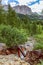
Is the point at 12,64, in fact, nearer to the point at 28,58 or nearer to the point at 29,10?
the point at 28,58

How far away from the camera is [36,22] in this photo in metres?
13.7

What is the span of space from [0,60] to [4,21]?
7.96 meters

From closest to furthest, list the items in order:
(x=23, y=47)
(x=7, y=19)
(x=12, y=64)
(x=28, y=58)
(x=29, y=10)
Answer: (x=12, y=64) → (x=28, y=58) → (x=23, y=47) → (x=29, y=10) → (x=7, y=19)

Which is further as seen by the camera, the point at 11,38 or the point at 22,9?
the point at 22,9

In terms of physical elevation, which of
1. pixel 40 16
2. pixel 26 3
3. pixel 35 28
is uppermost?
pixel 26 3

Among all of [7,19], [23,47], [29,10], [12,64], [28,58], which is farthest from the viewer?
[7,19]

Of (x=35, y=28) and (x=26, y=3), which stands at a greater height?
(x=26, y=3)

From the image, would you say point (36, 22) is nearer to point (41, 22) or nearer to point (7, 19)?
point (41, 22)

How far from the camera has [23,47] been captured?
6.95 meters

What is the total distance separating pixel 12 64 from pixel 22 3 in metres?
8.55

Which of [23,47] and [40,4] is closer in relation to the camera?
[23,47]

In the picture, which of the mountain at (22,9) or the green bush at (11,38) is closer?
the green bush at (11,38)

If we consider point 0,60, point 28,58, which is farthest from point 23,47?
point 0,60

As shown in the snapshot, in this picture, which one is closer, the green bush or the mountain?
the green bush
